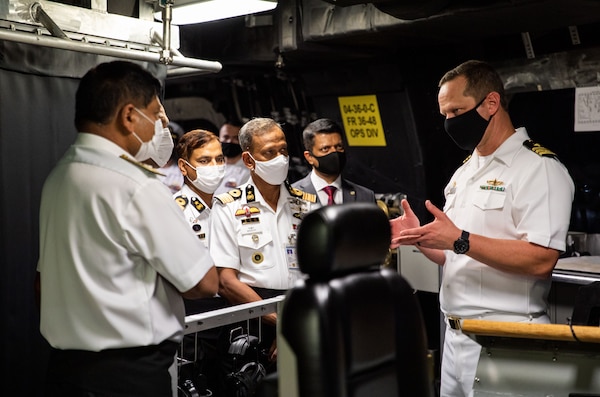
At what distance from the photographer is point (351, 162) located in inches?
238

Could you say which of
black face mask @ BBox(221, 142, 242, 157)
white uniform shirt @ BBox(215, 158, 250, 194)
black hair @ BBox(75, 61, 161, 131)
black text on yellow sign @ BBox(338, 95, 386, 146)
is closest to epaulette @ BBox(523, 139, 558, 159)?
black hair @ BBox(75, 61, 161, 131)

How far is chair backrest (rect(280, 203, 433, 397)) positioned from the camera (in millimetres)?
1846

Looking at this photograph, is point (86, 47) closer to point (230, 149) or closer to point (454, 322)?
point (454, 322)

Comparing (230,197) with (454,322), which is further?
(230,197)

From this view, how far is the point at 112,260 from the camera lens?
2.23m

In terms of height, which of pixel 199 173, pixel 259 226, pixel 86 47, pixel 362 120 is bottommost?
pixel 259 226

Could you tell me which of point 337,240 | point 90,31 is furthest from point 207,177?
point 337,240

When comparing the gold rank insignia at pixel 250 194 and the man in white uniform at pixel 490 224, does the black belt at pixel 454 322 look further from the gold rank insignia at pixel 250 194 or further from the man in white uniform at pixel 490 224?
the gold rank insignia at pixel 250 194

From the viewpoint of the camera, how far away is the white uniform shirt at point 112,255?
2.21 m

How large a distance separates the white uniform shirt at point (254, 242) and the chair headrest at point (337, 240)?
160 cm

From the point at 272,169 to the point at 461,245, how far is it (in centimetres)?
112

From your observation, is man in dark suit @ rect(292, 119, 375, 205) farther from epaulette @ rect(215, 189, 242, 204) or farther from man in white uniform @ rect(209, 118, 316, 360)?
epaulette @ rect(215, 189, 242, 204)

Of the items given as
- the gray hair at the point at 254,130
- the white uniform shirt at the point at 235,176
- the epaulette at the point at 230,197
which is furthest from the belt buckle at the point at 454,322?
the white uniform shirt at the point at 235,176

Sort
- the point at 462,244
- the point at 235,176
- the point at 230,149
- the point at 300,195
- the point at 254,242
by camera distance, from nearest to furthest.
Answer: the point at 462,244 < the point at 254,242 < the point at 300,195 < the point at 235,176 < the point at 230,149
